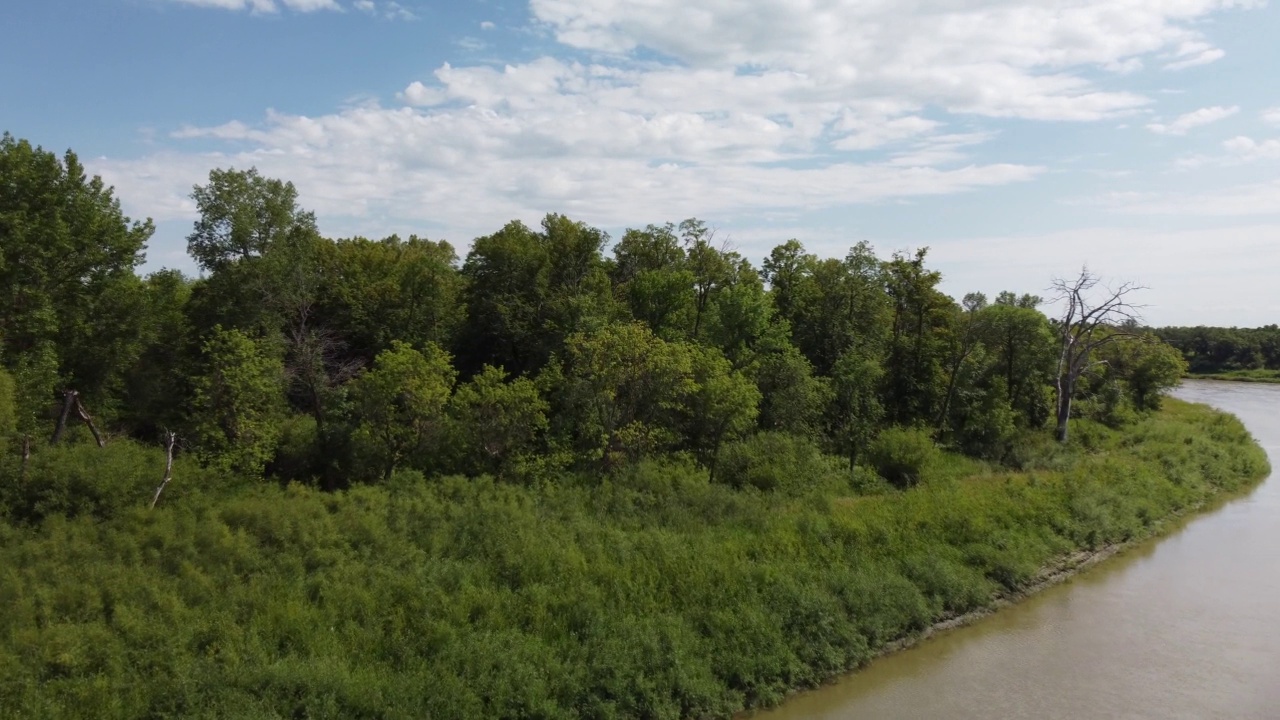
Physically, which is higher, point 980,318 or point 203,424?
point 980,318

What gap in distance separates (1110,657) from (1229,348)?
94.2 metres

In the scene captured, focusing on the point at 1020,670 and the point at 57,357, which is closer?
the point at 1020,670

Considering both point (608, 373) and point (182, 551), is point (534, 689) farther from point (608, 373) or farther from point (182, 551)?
point (608, 373)

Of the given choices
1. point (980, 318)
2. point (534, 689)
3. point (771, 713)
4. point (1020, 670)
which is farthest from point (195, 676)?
point (980, 318)

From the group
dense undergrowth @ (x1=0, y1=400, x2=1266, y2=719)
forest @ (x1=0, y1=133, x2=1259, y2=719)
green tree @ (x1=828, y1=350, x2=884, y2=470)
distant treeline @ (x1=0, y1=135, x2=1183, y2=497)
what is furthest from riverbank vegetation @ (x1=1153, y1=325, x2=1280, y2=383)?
dense undergrowth @ (x1=0, y1=400, x2=1266, y2=719)

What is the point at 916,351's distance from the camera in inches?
1420

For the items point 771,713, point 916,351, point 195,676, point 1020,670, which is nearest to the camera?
point 195,676

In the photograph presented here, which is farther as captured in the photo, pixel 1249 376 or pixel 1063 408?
pixel 1249 376

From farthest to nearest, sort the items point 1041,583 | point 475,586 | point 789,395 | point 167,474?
point 789,395
point 1041,583
point 167,474
point 475,586

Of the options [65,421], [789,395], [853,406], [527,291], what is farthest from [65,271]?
[853,406]

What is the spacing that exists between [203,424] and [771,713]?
16739mm

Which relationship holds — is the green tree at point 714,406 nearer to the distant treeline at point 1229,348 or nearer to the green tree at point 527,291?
the green tree at point 527,291

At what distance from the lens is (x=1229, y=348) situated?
9188 cm

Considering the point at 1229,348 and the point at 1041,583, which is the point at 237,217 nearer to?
the point at 1041,583
